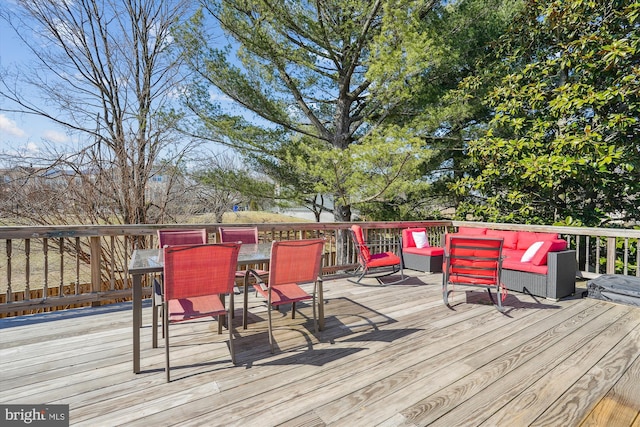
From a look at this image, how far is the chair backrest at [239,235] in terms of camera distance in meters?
3.80

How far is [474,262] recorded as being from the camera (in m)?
3.92

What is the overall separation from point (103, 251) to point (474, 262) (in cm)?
605

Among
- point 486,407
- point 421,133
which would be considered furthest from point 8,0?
point 486,407

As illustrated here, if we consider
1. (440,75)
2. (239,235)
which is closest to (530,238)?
(239,235)

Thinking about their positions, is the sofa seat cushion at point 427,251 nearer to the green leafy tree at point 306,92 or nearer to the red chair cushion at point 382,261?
the red chair cushion at point 382,261

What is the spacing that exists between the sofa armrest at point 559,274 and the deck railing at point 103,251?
985mm

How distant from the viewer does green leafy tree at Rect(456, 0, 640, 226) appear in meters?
5.82

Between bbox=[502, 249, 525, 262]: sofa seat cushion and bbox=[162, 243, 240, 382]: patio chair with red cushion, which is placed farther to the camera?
bbox=[502, 249, 525, 262]: sofa seat cushion

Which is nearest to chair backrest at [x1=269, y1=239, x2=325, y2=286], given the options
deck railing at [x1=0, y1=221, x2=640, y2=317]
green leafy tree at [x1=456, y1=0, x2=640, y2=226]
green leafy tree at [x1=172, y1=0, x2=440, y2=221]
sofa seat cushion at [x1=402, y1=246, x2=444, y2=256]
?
deck railing at [x1=0, y1=221, x2=640, y2=317]

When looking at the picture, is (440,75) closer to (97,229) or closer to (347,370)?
(347,370)

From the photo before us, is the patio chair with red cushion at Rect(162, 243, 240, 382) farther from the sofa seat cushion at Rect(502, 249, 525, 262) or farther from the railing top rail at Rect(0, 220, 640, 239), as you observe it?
the sofa seat cushion at Rect(502, 249, 525, 262)

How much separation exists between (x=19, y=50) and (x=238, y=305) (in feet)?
24.2

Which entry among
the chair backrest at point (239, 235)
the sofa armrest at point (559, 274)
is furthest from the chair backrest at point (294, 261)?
the sofa armrest at point (559, 274)

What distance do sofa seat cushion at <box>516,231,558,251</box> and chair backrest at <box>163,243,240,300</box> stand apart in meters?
4.67
